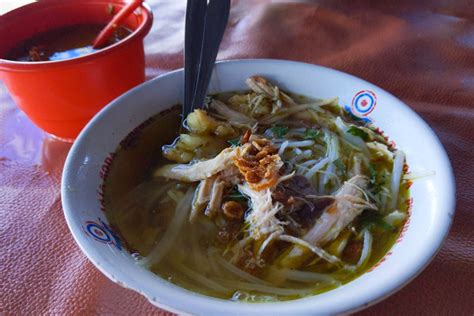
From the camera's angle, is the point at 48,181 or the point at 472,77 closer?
the point at 48,181

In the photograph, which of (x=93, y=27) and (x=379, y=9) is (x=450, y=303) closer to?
(x=93, y=27)

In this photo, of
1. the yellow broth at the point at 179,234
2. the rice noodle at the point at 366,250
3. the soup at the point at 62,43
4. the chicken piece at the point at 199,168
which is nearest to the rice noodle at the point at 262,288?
the yellow broth at the point at 179,234

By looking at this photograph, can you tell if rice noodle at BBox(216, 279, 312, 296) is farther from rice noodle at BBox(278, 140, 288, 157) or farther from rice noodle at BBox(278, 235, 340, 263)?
rice noodle at BBox(278, 140, 288, 157)

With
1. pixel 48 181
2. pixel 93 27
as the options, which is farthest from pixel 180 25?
pixel 48 181

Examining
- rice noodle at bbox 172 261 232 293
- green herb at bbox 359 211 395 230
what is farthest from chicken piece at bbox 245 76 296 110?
rice noodle at bbox 172 261 232 293

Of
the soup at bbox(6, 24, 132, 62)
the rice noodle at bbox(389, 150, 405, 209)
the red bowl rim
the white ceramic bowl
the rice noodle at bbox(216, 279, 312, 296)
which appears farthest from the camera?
the soup at bbox(6, 24, 132, 62)

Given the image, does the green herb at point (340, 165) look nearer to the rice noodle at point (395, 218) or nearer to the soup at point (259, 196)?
the soup at point (259, 196)
